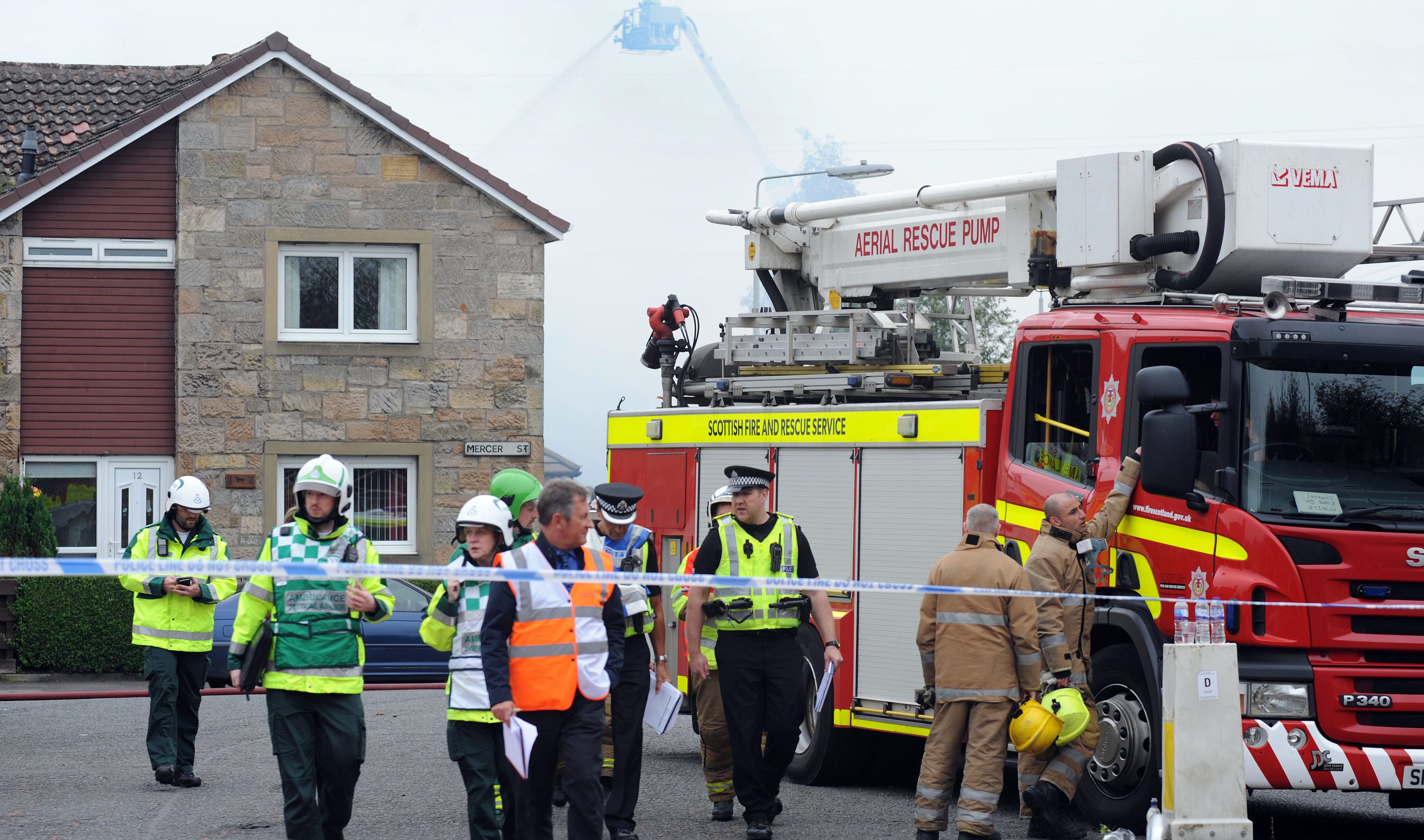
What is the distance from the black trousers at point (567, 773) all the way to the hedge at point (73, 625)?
1342cm

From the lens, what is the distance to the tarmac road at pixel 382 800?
383 inches

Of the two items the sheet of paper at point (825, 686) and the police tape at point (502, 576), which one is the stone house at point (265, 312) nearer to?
the sheet of paper at point (825, 686)

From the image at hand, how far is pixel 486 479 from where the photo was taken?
23.0 meters

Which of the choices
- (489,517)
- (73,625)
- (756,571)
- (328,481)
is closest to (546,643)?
(489,517)

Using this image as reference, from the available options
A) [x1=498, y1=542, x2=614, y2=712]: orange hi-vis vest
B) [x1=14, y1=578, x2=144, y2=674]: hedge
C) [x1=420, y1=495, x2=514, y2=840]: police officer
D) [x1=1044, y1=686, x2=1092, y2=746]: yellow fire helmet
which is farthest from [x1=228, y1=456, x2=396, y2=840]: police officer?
[x1=14, y1=578, x2=144, y2=674]: hedge

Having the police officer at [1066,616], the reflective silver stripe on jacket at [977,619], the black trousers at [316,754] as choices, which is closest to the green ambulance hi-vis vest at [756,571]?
the reflective silver stripe on jacket at [977,619]

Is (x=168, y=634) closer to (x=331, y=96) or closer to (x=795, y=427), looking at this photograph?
(x=795, y=427)

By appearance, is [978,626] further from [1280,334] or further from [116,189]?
[116,189]

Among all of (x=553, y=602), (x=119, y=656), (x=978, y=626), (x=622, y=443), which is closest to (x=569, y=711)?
(x=553, y=602)

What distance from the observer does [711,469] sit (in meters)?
12.5

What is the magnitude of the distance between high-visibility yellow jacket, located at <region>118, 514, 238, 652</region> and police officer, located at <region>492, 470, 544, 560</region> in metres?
3.26

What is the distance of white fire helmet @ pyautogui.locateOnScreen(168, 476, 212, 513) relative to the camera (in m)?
11.5

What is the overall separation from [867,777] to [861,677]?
102 centimetres

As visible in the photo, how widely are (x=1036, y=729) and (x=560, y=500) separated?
2773 millimetres
